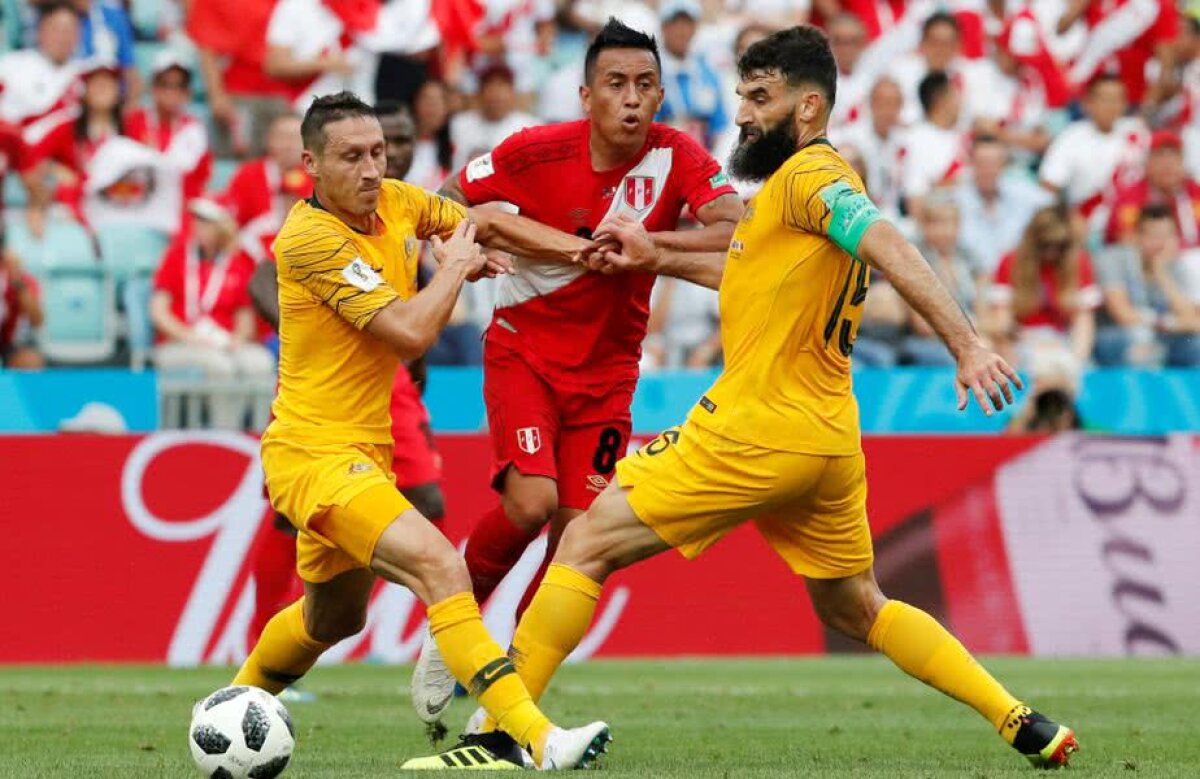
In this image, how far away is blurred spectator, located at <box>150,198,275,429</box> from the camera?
14.6 m

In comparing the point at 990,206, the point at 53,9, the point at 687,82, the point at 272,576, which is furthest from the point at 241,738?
the point at 687,82

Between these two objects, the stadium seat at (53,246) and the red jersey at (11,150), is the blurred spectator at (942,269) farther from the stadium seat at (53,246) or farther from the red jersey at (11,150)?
the red jersey at (11,150)

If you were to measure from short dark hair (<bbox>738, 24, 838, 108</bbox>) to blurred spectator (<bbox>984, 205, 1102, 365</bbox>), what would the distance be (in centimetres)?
872

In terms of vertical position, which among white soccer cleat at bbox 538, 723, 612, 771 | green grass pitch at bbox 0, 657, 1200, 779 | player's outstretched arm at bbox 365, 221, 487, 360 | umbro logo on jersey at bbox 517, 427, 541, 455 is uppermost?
player's outstretched arm at bbox 365, 221, 487, 360

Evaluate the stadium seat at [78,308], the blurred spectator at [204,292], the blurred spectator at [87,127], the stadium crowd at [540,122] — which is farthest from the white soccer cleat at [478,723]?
the blurred spectator at [87,127]

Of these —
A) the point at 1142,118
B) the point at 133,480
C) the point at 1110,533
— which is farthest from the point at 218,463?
the point at 1142,118

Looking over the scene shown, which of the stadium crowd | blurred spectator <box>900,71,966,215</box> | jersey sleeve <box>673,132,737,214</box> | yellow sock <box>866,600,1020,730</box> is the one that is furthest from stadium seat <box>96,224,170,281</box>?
yellow sock <box>866,600,1020,730</box>

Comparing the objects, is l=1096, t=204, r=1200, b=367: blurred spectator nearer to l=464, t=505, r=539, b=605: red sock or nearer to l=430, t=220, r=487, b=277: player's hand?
l=464, t=505, r=539, b=605: red sock

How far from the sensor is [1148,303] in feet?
54.6

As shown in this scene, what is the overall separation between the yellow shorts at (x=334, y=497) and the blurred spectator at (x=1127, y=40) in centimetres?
Answer: 1342

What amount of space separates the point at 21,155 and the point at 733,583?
6540mm

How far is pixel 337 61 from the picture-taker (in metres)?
16.7

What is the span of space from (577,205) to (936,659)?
2538 millimetres

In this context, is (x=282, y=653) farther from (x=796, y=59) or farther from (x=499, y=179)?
(x=796, y=59)
